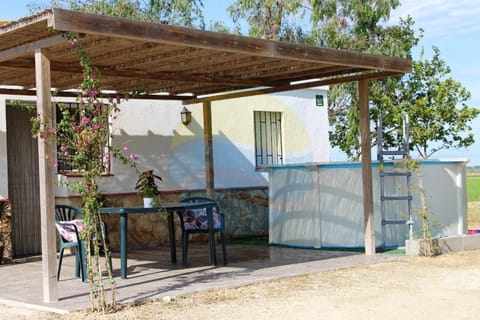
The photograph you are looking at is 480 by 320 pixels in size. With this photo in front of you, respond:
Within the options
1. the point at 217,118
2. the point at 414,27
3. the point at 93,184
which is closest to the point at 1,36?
the point at 93,184

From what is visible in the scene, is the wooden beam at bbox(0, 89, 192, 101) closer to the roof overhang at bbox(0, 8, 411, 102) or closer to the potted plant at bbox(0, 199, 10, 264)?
the roof overhang at bbox(0, 8, 411, 102)

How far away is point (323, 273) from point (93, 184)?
3216mm

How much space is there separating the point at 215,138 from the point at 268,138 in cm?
137

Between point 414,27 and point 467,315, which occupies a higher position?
point 414,27

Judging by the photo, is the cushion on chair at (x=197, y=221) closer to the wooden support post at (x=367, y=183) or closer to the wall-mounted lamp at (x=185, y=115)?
the wooden support post at (x=367, y=183)

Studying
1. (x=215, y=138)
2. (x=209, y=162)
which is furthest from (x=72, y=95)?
(x=215, y=138)

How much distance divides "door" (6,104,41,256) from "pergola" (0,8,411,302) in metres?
0.86

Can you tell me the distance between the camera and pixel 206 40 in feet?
25.6

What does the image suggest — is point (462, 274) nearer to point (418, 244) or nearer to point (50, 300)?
point (418, 244)

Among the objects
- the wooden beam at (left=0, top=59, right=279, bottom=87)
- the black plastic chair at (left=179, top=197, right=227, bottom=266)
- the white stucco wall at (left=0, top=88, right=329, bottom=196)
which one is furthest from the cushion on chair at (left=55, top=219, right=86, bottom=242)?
the white stucco wall at (left=0, top=88, right=329, bottom=196)

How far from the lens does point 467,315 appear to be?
635 cm

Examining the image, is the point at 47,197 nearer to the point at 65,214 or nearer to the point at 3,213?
the point at 65,214

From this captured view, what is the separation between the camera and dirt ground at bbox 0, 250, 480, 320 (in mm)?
6570

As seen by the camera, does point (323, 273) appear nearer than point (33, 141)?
Yes
